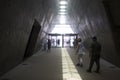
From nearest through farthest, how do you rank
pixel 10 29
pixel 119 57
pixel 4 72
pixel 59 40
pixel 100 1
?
pixel 10 29
pixel 4 72
pixel 100 1
pixel 119 57
pixel 59 40

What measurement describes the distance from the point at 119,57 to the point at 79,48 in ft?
7.44

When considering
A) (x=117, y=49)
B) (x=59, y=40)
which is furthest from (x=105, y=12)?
(x=59, y=40)

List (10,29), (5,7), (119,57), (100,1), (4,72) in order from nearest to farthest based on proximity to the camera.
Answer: (5,7) < (10,29) < (4,72) < (100,1) < (119,57)

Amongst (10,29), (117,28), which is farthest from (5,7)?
(117,28)

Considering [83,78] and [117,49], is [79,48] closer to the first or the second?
[117,49]

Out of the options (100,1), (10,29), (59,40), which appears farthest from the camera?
(59,40)

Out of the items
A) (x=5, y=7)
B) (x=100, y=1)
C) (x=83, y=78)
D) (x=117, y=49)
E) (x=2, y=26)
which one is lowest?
(x=83, y=78)

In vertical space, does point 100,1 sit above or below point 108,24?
above

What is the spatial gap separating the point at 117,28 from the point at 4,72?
6212 millimetres

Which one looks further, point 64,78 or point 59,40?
point 59,40

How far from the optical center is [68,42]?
4778 cm

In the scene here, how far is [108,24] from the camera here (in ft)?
42.1

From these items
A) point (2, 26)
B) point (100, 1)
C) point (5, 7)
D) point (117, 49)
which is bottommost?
point (117, 49)

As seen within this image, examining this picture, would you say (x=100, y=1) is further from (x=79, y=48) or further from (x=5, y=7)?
(x=5, y=7)
